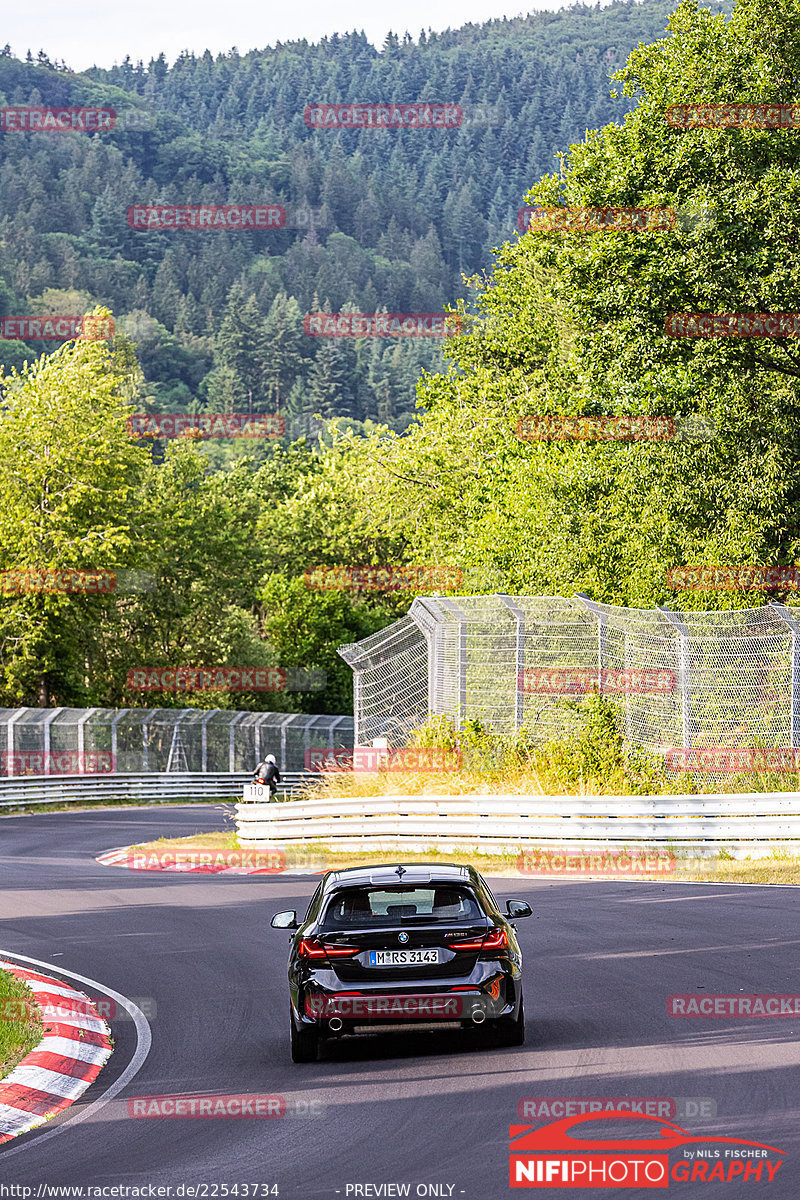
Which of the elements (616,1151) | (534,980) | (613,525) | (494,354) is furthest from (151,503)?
(616,1151)

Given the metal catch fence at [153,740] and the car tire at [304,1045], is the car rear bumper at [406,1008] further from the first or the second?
the metal catch fence at [153,740]

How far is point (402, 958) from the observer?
29.5 feet

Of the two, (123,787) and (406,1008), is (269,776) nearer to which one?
(406,1008)

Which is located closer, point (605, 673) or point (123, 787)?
point (605, 673)

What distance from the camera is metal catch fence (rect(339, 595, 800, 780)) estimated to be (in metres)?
19.9

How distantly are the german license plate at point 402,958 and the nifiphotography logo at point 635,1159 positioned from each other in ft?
5.83

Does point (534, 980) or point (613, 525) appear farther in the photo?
point (613, 525)

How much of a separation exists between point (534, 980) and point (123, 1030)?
3.34 meters

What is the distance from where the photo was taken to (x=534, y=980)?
11930 mm

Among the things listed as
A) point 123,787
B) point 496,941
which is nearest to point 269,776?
point 496,941

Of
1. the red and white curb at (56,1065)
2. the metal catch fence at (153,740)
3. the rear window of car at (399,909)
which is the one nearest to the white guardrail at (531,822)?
the red and white curb at (56,1065)

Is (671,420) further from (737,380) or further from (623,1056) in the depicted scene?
(623,1056)

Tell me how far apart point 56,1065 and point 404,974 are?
7.88 ft

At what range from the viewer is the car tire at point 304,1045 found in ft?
30.1
